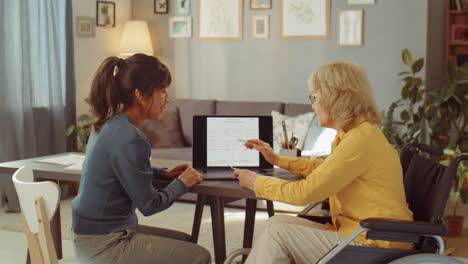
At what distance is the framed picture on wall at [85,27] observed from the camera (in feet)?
19.3

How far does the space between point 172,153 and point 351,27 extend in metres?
1.83

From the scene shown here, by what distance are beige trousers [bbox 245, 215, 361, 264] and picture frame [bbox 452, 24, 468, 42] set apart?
482 cm

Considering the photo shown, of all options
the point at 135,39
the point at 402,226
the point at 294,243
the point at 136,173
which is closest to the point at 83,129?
the point at 135,39

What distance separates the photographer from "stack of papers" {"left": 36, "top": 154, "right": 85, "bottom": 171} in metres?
2.94

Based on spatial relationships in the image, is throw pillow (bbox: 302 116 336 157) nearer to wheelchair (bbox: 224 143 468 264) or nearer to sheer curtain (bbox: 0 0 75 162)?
sheer curtain (bbox: 0 0 75 162)

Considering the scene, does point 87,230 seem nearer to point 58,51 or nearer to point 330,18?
point 58,51

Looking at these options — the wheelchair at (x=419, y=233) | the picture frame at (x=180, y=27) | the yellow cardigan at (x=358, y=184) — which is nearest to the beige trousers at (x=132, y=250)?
the yellow cardigan at (x=358, y=184)

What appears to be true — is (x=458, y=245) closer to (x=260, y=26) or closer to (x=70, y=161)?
(x=70, y=161)

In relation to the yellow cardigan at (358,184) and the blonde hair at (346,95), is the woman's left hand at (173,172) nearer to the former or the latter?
the yellow cardigan at (358,184)

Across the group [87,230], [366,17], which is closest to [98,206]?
[87,230]

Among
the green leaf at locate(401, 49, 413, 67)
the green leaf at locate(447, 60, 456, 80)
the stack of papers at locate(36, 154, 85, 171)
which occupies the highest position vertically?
the green leaf at locate(401, 49, 413, 67)

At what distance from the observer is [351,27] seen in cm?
562

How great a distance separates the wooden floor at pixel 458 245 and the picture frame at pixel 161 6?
344 centimetres

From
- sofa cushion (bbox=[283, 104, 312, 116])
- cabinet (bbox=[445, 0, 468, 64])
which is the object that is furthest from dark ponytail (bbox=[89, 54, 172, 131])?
cabinet (bbox=[445, 0, 468, 64])
